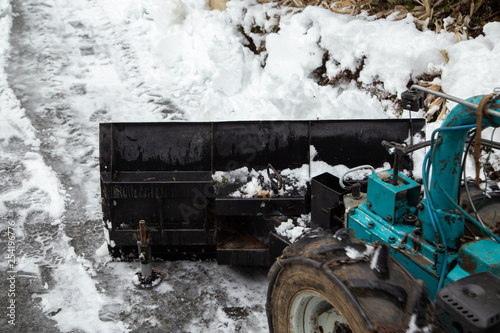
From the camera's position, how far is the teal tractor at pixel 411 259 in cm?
231

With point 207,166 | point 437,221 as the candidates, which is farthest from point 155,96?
point 437,221

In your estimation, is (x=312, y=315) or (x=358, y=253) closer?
(x=358, y=253)

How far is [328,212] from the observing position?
12.8ft

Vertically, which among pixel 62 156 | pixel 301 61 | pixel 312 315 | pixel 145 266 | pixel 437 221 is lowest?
pixel 145 266

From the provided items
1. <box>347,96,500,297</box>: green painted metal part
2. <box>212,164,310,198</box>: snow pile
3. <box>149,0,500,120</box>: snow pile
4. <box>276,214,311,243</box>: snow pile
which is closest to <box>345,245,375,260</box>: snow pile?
<box>347,96,500,297</box>: green painted metal part

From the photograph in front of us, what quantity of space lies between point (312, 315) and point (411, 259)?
28.5 inches

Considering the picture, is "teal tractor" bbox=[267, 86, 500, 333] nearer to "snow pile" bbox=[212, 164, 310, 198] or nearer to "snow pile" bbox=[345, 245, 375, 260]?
"snow pile" bbox=[345, 245, 375, 260]

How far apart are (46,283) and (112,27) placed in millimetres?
8258

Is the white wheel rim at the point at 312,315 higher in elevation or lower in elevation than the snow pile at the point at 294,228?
lower

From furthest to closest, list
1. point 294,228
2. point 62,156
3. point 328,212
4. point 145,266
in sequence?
point 62,156 → point 145,266 → point 294,228 → point 328,212

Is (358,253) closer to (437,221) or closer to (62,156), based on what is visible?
(437,221)

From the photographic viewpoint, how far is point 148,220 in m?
4.69

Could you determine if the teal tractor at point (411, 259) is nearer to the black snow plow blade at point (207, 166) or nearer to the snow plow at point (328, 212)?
the snow plow at point (328, 212)

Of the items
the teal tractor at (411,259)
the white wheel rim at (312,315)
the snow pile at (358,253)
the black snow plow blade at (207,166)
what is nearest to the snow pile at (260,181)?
the black snow plow blade at (207,166)
